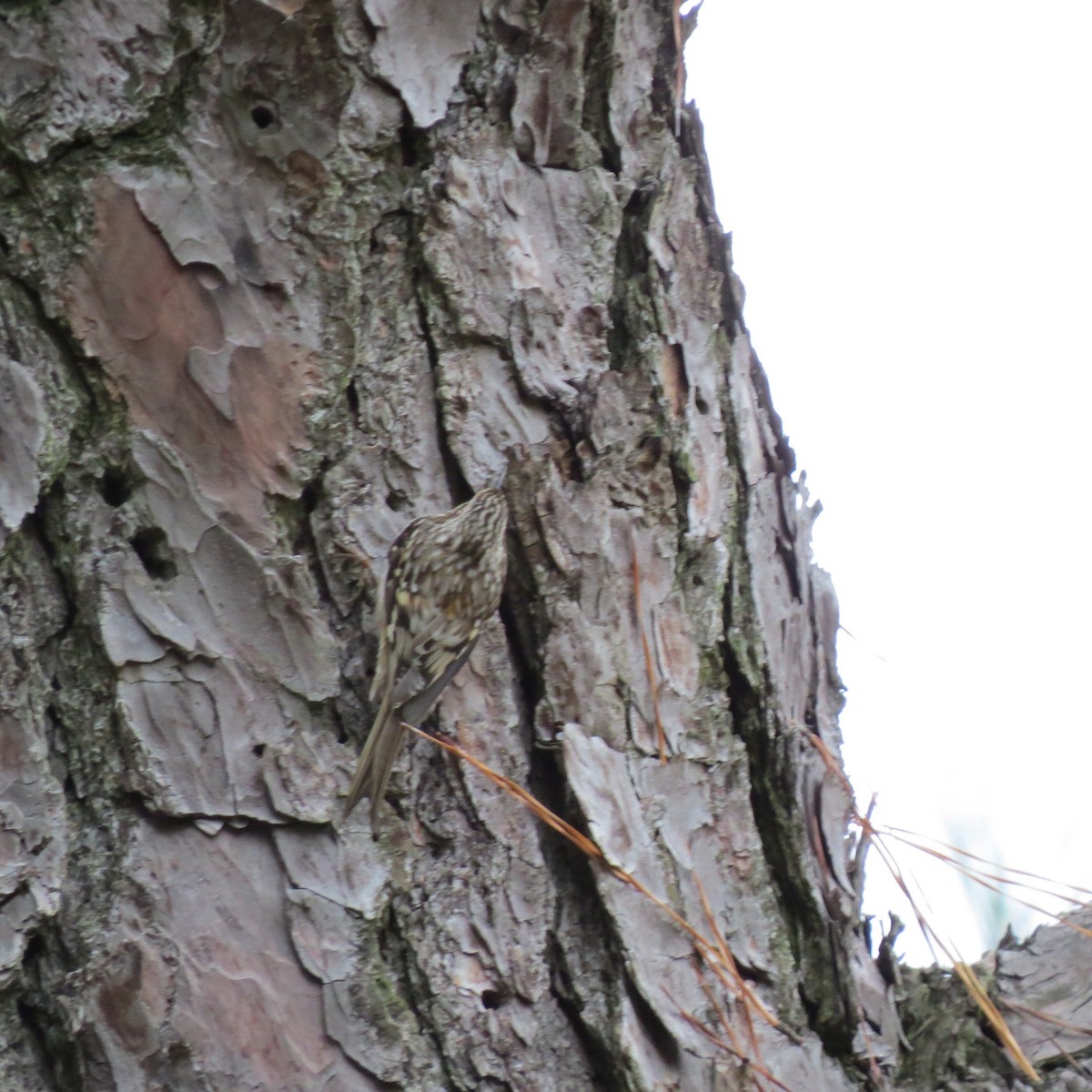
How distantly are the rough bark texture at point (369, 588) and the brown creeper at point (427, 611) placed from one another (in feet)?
0.12

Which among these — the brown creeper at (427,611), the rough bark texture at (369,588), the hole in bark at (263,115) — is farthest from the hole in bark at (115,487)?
the hole in bark at (263,115)

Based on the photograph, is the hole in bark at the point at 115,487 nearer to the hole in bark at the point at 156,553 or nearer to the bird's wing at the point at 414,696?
the hole in bark at the point at 156,553

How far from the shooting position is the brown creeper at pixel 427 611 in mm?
1591

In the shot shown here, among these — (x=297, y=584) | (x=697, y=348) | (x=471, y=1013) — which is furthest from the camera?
(x=697, y=348)

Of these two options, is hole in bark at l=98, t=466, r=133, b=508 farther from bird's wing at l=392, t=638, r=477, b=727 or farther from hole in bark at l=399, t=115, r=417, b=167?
hole in bark at l=399, t=115, r=417, b=167

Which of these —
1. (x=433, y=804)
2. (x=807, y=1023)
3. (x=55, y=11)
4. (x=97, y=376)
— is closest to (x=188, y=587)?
(x=97, y=376)

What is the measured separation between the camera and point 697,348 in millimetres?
1902

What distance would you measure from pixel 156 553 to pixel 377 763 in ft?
1.32

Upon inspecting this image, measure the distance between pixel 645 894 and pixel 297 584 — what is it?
0.61m

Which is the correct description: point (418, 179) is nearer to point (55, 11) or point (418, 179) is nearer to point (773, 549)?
point (55, 11)

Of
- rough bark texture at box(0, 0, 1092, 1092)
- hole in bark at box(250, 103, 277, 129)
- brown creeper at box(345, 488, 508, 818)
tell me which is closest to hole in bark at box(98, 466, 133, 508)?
rough bark texture at box(0, 0, 1092, 1092)

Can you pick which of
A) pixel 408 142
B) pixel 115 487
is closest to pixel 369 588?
pixel 115 487

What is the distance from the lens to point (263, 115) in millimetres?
1666

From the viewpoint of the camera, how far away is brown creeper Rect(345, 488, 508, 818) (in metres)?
1.59
